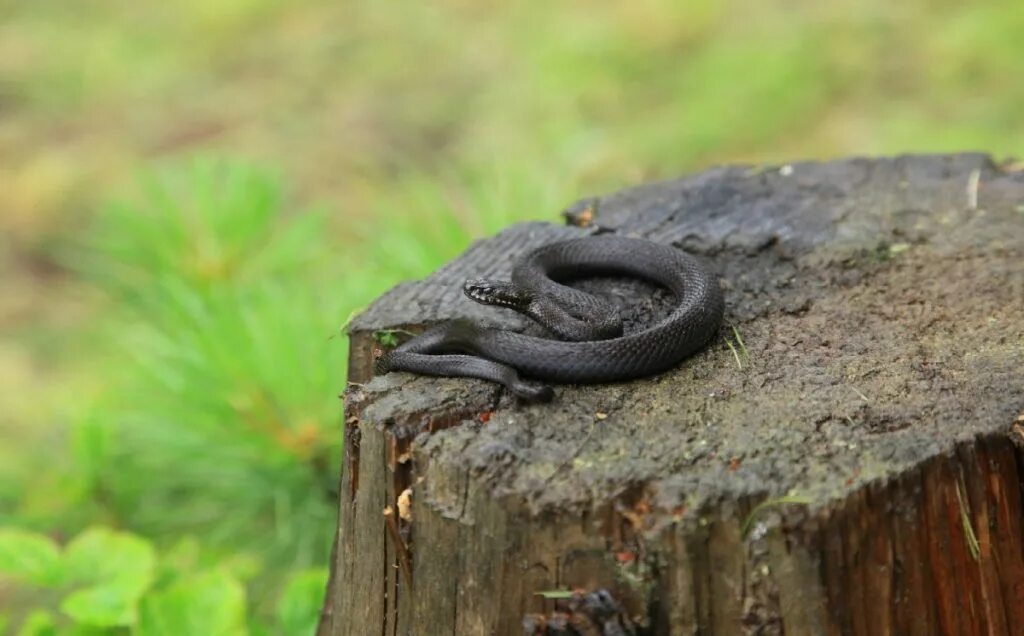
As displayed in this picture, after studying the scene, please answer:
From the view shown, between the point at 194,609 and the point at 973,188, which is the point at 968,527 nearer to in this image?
the point at 973,188

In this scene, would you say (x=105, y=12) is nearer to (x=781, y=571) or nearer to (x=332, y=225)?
Answer: (x=332, y=225)

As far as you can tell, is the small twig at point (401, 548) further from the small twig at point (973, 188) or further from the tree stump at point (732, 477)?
the small twig at point (973, 188)

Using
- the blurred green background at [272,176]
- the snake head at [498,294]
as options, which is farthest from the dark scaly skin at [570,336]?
the blurred green background at [272,176]

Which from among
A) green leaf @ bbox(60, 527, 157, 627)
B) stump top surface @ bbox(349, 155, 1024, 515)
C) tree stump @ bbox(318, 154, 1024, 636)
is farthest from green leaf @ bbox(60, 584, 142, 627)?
stump top surface @ bbox(349, 155, 1024, 515)

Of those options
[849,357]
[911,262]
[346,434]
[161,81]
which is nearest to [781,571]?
[849,357]

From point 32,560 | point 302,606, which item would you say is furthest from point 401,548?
point 32,560
